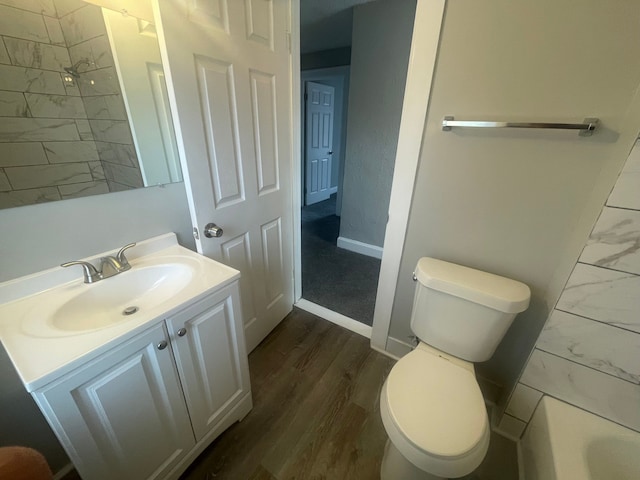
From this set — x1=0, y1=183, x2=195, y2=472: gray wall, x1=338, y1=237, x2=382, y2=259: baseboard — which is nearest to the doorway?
x1=338, y1=237, x2=382, y2=259: baseboard

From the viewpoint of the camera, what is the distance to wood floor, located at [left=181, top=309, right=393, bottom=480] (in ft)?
3.63

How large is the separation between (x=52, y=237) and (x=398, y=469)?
1480 millimetres

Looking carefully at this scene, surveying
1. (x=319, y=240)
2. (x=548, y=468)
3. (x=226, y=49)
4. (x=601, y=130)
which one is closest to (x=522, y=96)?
(x=601, y=130)

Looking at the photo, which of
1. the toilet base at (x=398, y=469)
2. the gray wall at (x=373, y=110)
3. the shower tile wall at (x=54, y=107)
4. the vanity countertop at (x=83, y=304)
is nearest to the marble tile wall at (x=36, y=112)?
the shower tile wall at (x=54, y=107)

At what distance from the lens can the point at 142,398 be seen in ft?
2.65

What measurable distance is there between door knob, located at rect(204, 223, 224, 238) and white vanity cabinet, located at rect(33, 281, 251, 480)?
0.28 metres

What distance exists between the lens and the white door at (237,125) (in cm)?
94

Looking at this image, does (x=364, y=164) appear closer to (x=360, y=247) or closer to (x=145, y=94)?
(x=360, y=247)

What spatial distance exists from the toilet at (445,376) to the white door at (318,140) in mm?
3387

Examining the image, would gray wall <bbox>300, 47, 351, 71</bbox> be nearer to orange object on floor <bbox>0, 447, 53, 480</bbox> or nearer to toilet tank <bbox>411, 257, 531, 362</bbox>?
toilet tank <bbox>411, 257, 531, 362</bbox>

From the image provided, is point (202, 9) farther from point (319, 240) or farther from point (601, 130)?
point (319, 240)

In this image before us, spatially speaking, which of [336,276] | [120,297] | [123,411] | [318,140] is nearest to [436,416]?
[123,411]

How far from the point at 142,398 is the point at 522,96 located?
166 cm

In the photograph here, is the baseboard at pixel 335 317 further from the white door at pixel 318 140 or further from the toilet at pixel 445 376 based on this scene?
the white door at pixel 318 140
